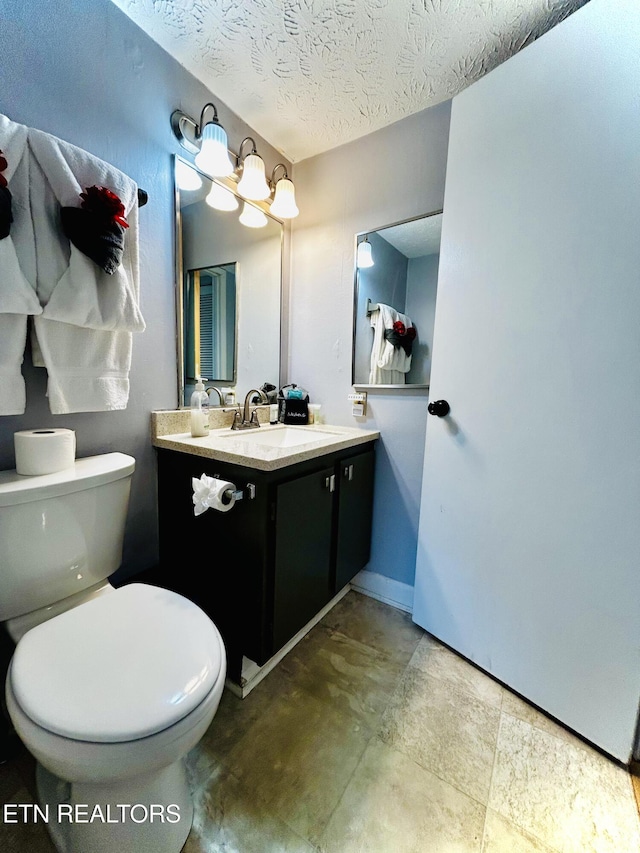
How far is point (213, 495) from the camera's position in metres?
0.97

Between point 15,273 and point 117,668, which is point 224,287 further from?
point 117,668

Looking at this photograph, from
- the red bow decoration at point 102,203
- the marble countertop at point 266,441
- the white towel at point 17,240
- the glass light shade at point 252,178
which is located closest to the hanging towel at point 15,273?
the white towel at point 17,240

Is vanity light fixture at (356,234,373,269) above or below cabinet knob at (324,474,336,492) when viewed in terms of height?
above

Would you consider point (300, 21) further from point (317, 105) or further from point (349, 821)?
point (349, 821)

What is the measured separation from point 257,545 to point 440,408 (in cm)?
84

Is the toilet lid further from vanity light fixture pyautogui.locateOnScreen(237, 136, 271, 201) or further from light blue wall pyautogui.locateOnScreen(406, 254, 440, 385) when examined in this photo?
vanity light fixture pyautogui.locateOnScreen(237, 136, 271, 201)

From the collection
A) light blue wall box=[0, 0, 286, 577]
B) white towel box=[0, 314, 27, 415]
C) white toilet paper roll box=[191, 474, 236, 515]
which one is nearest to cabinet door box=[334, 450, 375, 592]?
white toilet paper roll box=[191, 474, 236, 515]

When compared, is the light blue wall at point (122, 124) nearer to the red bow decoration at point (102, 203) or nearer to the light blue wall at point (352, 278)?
the red bow decoration at point (102, 203)

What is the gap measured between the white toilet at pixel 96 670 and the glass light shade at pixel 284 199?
54.4 inches

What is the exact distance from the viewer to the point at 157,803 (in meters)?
0.73

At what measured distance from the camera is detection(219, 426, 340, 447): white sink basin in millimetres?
1524

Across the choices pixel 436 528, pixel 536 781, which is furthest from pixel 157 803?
pixel 436 528

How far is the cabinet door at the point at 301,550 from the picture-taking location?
3.47 feet

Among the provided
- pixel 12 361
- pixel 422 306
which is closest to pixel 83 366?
pixel 12 361
